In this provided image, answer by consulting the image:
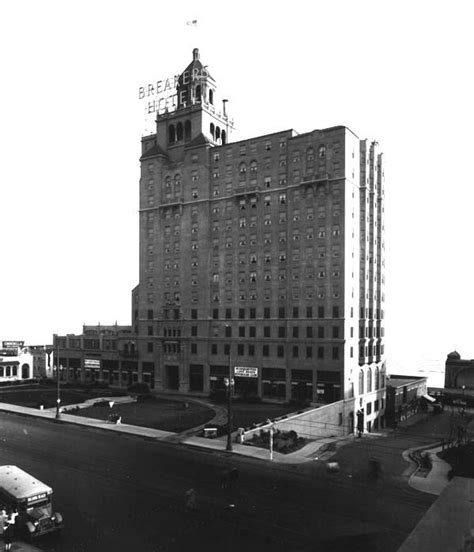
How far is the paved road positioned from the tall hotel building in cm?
3256

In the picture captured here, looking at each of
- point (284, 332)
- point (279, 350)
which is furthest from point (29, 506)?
point (284, 332)

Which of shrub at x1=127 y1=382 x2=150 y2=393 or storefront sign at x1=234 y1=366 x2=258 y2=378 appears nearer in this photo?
storefront sign at x1=234 y1=366 x2=258 y2=378

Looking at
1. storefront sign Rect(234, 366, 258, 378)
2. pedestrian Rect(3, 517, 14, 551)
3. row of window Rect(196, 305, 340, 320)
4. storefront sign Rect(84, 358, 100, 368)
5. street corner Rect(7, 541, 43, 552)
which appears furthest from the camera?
storefront sign Rect(84, 358, 100, 368)

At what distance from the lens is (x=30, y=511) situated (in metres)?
23.8

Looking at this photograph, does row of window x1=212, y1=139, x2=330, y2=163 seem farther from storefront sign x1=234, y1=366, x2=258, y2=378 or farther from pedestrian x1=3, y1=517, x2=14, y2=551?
pedestrian x1=3, y1=517, x2=14, y2=551

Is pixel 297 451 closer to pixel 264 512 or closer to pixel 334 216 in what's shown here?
pixel 264 512

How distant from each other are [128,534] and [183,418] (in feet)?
111

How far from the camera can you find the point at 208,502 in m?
28.7

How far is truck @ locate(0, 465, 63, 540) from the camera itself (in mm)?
23500

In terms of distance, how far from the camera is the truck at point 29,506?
77.1 feet

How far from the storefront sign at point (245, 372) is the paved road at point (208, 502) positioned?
34329 millimetres

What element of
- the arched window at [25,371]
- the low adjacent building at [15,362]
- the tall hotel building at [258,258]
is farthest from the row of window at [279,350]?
the arched window at [25,371]

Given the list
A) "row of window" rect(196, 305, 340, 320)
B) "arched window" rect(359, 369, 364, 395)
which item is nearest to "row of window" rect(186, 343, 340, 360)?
"row of window" rect(196, 305, 340, 320)

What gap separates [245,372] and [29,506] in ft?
181
